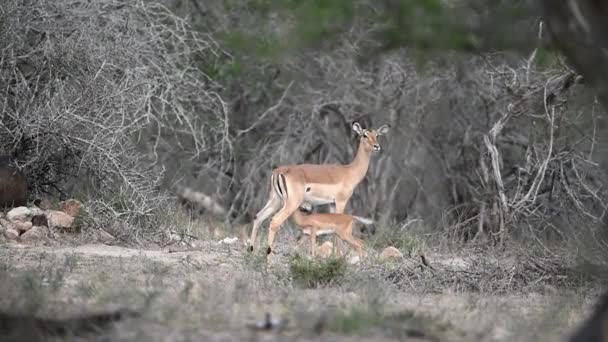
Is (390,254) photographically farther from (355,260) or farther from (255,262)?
(255,262)

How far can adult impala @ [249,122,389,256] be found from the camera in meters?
12.6

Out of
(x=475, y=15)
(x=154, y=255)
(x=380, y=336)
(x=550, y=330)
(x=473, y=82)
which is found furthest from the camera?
(x=473, y=82)

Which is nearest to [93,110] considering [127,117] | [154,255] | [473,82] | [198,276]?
[127,117]

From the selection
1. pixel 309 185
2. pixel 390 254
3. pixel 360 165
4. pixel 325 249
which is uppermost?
pixel 360 165

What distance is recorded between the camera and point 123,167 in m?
12.3

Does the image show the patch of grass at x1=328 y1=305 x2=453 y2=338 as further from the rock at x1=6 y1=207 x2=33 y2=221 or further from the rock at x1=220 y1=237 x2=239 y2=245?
the rock at x1=6 y1=207 x2=33 y2=221

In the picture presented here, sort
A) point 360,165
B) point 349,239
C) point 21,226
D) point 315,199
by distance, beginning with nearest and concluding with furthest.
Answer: point 21,226
point 349,239
point 315,199
point 360,165

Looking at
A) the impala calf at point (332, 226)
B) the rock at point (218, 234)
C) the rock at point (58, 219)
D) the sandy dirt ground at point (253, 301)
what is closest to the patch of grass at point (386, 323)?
the sandy dirt ground at point (253, 301)

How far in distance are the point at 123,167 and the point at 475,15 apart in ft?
16.0

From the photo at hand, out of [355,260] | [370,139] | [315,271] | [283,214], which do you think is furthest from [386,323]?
[370,139]

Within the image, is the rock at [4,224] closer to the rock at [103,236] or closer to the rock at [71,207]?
the rock at [71,207]

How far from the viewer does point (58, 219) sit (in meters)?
11.8

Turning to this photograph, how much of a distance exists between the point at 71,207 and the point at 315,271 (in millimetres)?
4546

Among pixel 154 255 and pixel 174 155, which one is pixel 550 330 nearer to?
pixel 154 255
